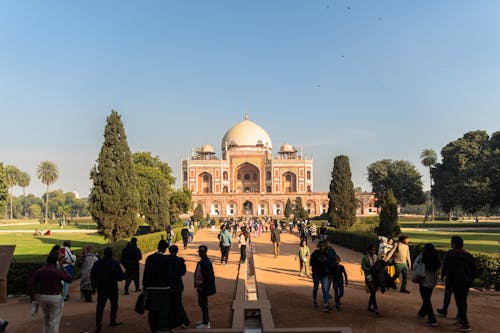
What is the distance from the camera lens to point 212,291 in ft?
23.5

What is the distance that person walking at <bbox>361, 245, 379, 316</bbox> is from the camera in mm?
7727

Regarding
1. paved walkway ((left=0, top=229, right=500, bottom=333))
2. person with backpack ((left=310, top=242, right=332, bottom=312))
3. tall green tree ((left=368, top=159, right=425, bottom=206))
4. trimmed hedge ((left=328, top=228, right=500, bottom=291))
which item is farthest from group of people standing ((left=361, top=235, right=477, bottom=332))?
tall green tree ((left=368, top=159, right=425, bottom=206))

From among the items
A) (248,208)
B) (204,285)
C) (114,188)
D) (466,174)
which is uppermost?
(466,174)

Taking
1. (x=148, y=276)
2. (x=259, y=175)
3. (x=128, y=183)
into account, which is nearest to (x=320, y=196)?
(x=259, y=175)

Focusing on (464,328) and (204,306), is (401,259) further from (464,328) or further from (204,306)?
(204,306)

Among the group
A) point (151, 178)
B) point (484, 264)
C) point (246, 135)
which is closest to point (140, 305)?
point (484, 264)

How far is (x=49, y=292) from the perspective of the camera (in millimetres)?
6148

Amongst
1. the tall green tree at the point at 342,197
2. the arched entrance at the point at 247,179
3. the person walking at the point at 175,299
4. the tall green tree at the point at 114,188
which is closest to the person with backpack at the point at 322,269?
the person walking at the point at 175,299

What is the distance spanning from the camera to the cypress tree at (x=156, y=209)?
2628 cm

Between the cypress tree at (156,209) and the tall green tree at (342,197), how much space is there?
10.3m

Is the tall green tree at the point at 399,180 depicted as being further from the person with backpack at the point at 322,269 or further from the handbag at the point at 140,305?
the handbag at the point at 140,305

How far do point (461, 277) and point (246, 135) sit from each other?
239 ft

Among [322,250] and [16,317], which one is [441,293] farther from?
[16,317]

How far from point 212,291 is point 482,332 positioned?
436cm
